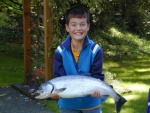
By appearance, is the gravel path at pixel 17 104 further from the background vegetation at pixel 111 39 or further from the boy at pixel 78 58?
the boy at pixel 78 58

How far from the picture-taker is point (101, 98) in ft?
9.88

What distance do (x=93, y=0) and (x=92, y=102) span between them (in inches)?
78.6

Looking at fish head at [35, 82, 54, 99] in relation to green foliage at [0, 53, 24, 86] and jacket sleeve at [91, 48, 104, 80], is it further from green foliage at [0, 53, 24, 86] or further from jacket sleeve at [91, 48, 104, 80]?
green foliage at [0, 53, 24, 86]

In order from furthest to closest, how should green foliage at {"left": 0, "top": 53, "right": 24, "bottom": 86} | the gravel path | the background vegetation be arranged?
1. green foliage at {"left": 0, "top": 53, "right": 24, "bottom": 86}
2. the background vegetation
3. the gravel path

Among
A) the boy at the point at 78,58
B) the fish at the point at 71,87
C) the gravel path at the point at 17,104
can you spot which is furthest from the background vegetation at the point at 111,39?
the fish at the point at 71,87

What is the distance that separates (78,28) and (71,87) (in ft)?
1.56

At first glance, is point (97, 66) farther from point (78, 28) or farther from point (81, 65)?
point (78, 28)

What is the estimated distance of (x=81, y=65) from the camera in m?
2.90

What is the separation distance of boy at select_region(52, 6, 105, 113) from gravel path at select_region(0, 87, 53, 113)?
2.82 m

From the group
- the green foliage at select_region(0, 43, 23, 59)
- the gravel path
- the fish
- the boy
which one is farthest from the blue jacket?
the green foliage at select_region(0, 43, 23, 59)

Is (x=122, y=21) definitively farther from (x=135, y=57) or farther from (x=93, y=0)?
(x=93, y=0)

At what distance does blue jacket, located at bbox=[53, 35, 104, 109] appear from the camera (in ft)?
9.52

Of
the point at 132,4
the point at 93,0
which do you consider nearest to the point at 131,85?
the point at 93,0

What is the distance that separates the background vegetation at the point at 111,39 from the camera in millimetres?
6000
